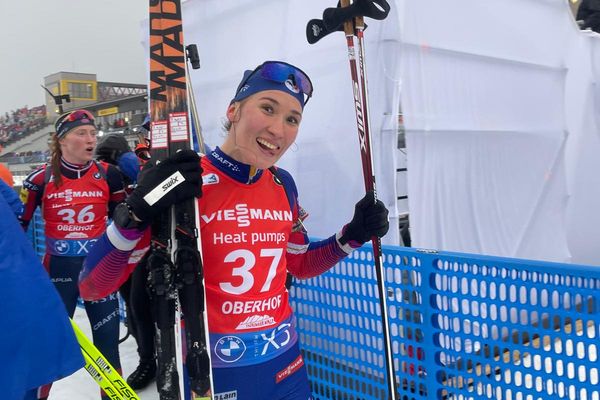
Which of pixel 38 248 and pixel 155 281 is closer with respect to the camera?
pixel 155 281

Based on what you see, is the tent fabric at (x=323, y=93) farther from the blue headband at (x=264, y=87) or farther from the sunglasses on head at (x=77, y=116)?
the blue headband at (x=264, y=87)

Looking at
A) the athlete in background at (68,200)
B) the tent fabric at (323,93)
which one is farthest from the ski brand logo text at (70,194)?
the tent fabric at (323,93)

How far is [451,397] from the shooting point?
99.0 inches

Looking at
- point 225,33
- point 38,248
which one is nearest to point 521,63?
point 225,33

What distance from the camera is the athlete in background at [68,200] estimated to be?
3248 mm

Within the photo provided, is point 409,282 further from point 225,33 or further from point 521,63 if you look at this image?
point 225,33

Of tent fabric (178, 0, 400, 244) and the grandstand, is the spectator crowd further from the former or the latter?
tent fabric (178, 0, 400, 244)

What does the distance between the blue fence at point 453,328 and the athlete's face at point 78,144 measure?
1674mm

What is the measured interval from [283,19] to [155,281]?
133 inches

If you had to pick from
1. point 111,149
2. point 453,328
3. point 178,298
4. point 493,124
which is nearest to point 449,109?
point 493,124

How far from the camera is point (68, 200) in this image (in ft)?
10.8

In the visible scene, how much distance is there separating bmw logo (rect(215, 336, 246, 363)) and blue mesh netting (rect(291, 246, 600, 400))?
1.30 m

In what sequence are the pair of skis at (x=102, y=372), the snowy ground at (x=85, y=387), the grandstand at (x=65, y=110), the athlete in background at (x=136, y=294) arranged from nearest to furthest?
the pair of skis at (x=102, y=372), the athlete in background at (x=136, y=294), the snowy ground at (x=85, y=387), the grandstand at (x=65, y=110)

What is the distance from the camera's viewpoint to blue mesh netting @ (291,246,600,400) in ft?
6.86
